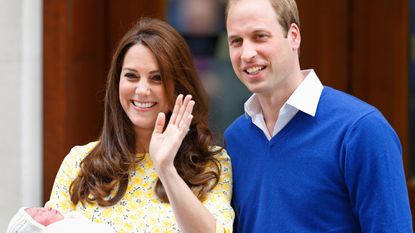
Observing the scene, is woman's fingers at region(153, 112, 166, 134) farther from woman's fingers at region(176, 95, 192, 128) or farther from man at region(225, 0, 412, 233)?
man at region(225, 0, 412, 233)

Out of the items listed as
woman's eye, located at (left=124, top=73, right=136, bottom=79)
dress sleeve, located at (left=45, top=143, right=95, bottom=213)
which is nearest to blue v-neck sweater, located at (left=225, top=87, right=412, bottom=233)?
woman's eye, located at (left=124, top=73, right=136, bottom=79)

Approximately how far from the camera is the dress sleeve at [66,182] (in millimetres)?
3176

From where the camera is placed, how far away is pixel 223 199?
310 centimetres

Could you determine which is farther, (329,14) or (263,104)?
(329,14)

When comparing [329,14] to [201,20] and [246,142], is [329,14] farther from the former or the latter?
[246,142]

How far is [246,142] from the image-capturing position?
312 cm

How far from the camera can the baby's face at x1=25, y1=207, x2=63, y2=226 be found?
2.96 metres

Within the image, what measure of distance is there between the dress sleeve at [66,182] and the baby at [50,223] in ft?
0.37

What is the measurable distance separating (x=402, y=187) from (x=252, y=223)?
557 mm

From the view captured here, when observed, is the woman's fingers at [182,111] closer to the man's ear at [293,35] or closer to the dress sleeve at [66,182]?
the man's ear at [293,35]
